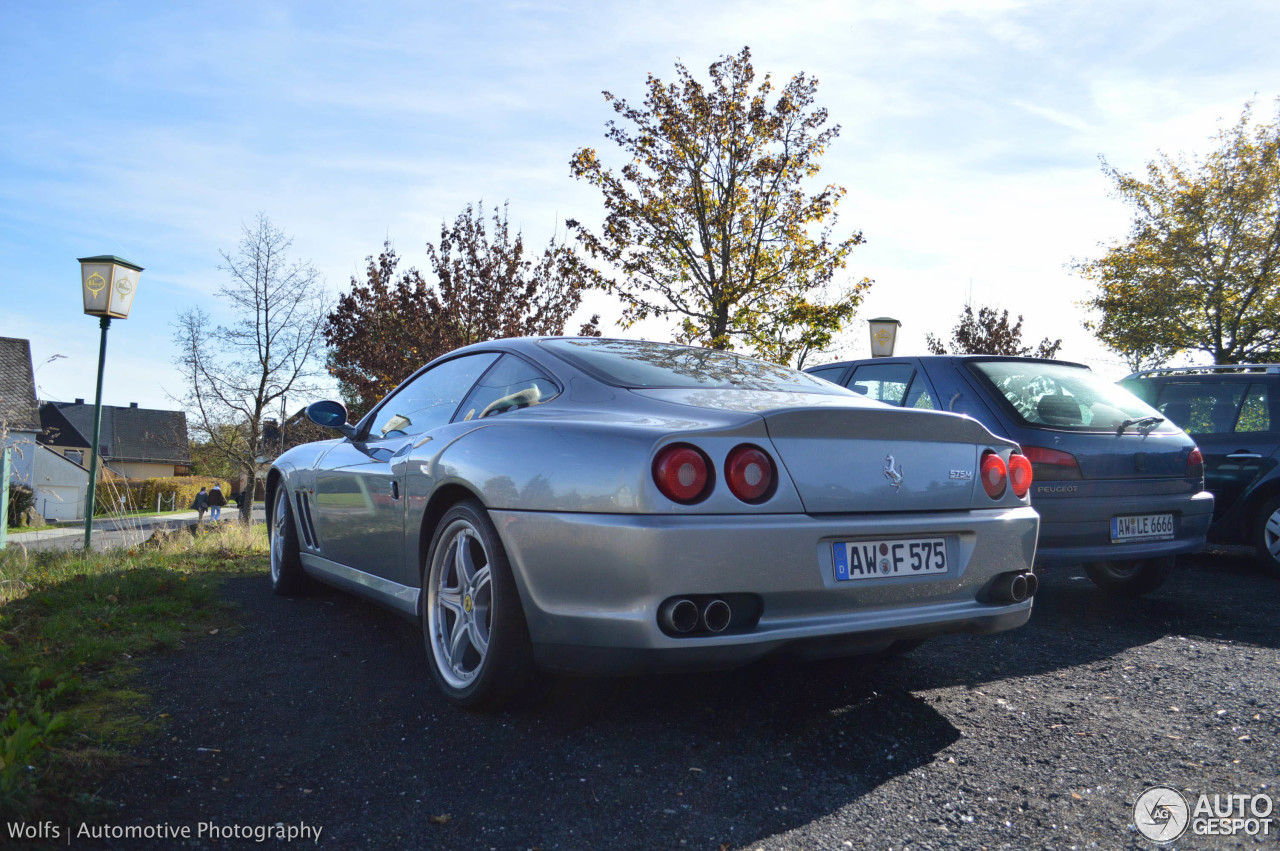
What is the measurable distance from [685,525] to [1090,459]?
125 inches

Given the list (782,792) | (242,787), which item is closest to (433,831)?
(242,787)

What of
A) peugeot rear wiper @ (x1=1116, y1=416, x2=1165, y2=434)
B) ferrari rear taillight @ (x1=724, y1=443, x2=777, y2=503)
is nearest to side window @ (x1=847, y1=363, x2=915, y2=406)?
peugeot rear wiper @ (x1=1116, y1=416, x2=1165, y2=434)

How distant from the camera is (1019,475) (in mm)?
3176

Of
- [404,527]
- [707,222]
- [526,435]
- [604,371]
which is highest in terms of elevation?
[707,222]

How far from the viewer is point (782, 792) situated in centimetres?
237

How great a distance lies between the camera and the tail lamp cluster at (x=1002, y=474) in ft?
9.99

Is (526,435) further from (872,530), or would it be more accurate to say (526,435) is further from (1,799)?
(1,799)

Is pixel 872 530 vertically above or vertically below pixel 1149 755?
above

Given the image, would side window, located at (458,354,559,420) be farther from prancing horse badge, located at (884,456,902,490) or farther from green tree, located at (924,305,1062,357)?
green tree, located at (924,305,1062,357)

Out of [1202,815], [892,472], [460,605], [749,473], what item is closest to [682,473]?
[749,473]

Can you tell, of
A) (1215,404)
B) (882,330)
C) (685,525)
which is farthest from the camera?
(882,330)

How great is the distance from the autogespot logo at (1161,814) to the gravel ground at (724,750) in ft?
0.13

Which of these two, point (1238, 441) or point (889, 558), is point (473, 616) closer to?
→ point (889, 558)

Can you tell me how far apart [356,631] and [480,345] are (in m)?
1.60
